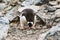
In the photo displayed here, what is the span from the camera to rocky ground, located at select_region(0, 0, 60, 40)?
186 inches

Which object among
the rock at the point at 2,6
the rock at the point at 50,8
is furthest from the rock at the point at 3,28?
the rock at the point at 2,6

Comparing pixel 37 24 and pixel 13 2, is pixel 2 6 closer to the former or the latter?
pixel 13 2

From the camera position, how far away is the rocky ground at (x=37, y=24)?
4.73 meters

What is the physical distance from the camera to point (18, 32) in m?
5.45

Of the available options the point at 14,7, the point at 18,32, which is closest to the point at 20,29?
the point at 18,32

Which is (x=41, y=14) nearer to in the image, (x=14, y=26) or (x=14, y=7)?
(x=14, y=26)

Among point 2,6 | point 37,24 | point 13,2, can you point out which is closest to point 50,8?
point 37,24

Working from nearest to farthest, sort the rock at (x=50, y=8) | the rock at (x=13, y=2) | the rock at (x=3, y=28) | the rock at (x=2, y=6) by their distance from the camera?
1. the rock at (x=3, y=28)
2. the rock at (x=50, y=8)
3. the rock at (x=2, y=6)
4. the rock at (x=13, y=2)

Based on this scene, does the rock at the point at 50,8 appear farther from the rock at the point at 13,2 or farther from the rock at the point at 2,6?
the rock at the point at 2,6

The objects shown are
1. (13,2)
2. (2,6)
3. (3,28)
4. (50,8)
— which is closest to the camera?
(3,28)

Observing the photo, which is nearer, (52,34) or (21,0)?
(52,34)

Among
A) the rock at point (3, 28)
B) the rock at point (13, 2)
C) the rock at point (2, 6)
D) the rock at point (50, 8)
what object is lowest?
the rock at point (2, 6)

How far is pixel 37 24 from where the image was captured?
5.82 metres

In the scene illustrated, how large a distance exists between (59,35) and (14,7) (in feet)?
11.6
